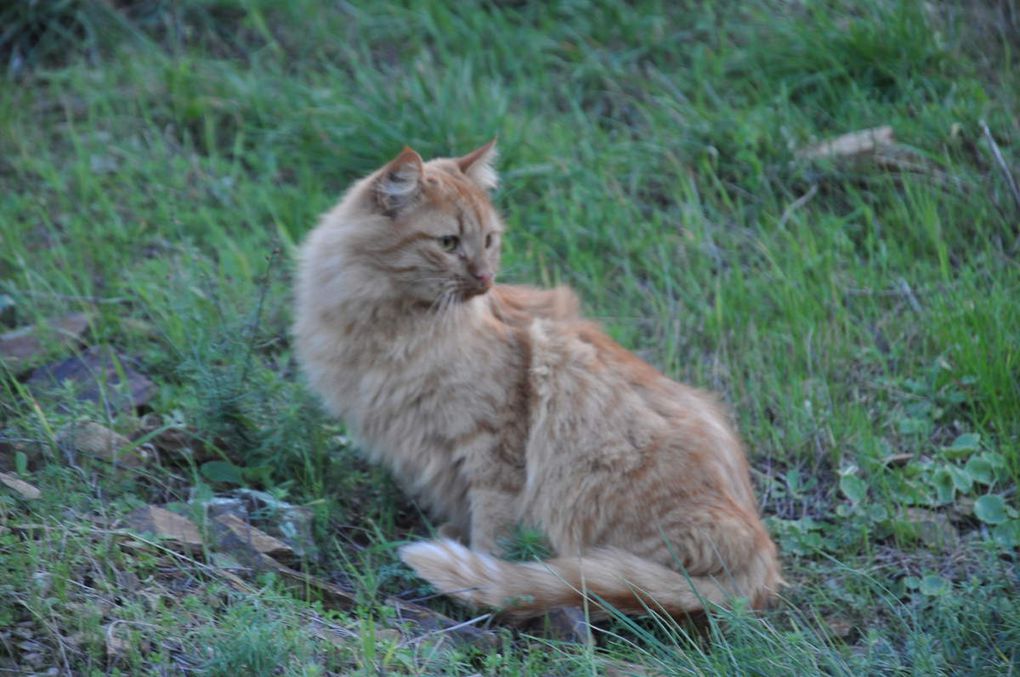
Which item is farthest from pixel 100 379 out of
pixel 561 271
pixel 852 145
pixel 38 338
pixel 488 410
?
pixel 852 145

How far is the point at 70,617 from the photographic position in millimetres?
2811

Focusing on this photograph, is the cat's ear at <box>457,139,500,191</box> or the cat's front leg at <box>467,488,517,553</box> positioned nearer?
the cat's front leg at <box>467,488,517,553</box>

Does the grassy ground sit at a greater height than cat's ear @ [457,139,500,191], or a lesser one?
lesser

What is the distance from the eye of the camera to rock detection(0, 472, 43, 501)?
3184mm

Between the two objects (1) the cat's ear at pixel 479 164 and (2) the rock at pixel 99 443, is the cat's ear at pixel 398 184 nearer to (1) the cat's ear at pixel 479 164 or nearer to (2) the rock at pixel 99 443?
(1) the cat's ear at pixel 479 164

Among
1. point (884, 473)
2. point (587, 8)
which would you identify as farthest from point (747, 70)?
point (884, 473)

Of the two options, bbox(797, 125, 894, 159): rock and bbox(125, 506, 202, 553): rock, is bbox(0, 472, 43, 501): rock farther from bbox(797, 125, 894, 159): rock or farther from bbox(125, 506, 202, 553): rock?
bbox(797, 125, 894, 159): rock

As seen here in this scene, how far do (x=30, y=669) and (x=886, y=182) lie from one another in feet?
14.4

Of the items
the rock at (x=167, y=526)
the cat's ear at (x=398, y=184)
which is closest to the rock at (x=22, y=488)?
the rock at (x=167, y=526)

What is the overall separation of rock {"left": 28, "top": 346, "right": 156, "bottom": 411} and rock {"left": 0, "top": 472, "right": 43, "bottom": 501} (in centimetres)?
78

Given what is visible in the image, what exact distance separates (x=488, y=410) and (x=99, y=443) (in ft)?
4.43

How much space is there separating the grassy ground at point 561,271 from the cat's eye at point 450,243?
2.71 ft

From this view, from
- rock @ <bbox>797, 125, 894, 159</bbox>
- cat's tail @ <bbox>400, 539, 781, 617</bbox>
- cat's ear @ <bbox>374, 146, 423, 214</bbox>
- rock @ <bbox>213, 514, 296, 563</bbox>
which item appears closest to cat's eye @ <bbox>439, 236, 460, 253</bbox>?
cat's ear @ <bbox>374, 146, 423, 214</bbox>

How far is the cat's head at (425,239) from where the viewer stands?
3.74 meters
